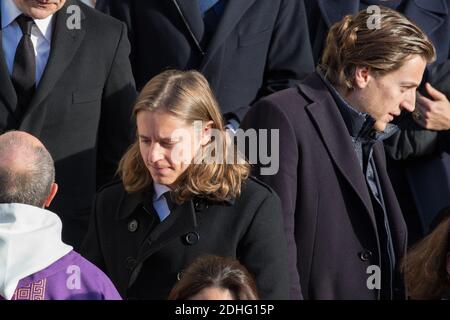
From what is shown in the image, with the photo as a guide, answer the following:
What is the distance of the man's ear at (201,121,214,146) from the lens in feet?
15.8

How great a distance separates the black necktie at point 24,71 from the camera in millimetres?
5273

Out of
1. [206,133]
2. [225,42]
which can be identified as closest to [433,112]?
[225,42]

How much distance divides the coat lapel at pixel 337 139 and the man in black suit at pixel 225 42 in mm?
549

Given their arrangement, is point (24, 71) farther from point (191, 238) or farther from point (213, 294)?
point (213, 294)

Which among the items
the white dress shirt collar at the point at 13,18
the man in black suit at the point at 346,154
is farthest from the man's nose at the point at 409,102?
the white dress shirt collar at the point at 13,18

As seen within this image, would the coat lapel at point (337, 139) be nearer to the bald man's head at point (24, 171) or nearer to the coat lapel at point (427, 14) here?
the coat lapel at point (427, 14)

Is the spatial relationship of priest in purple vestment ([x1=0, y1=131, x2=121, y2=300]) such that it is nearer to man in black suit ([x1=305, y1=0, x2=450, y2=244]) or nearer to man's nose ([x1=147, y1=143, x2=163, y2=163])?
man's nose ([x1=147, y1=143, x2=163, y2=163])

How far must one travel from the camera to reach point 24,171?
4.26m

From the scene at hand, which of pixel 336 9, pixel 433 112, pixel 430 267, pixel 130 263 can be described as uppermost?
pixel 336 9

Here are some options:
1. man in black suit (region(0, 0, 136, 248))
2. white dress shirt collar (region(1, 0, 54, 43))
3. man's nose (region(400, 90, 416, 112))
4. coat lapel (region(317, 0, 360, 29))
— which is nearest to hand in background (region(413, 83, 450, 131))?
coat lapel (region(317, 0, 360, 29))

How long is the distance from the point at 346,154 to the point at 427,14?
1219 mm

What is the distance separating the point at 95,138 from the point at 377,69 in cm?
117
